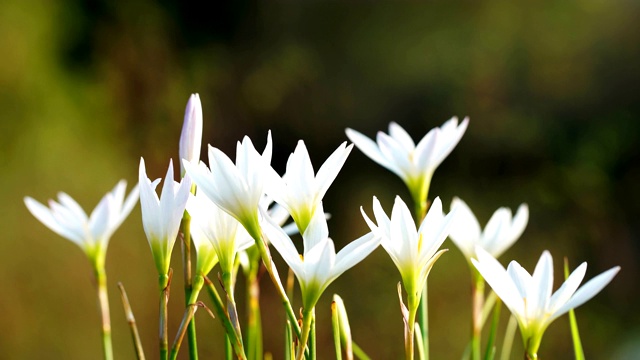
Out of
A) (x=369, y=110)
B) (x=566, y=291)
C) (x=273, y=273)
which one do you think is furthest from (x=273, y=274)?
(x=369, y=110)

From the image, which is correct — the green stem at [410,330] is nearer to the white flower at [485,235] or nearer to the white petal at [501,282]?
the white petal at [501,282]

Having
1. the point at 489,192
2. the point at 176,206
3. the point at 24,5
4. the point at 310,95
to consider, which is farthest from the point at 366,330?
the point at 176,206

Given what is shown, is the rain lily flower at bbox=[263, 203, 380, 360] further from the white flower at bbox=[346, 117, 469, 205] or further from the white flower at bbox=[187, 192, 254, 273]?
the white flower at bbox=[346, 117, 469, 205]

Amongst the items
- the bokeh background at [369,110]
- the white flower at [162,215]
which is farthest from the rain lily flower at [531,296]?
the bokeh background at [369,110]

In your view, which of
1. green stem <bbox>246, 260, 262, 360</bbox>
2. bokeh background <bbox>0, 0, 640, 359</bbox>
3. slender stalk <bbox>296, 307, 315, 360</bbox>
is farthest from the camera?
bokeh background <bbox>0, 0, 640, 359</bbox>

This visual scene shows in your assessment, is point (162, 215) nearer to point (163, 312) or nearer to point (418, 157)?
point (163, 312)

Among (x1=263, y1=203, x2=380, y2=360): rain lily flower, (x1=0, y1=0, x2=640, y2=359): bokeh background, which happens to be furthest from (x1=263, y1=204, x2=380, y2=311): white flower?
(x1=0, y1=0, x2=640, y2=359): bokeh background

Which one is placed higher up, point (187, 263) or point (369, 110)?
point (369, 110)
